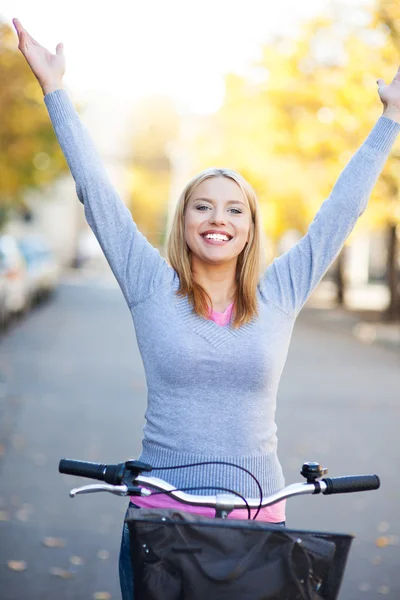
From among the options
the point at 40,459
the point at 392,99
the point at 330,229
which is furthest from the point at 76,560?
the point at 392,99

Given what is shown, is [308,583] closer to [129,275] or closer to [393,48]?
[129,275]

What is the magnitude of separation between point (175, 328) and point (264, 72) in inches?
920

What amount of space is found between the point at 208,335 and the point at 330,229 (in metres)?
0.51

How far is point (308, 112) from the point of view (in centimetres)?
2297

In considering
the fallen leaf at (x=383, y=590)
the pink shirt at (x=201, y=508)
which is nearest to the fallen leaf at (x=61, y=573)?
the fallen leaf at (x=383, y=590)

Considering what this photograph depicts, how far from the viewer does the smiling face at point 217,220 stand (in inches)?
113

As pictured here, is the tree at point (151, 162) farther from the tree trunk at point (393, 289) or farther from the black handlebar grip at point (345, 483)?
the black handlebar grip at point (345, 483)

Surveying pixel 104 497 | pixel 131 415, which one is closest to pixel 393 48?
pixel 131 415

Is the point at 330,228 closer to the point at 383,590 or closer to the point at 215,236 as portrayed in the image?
the point at 215,236

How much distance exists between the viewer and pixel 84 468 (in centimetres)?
253

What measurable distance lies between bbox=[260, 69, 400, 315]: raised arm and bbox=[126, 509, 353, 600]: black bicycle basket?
99 centimetres

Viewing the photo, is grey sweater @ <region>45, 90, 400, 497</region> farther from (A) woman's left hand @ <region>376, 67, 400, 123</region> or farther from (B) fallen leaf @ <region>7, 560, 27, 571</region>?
(B) fallen leaf @ <region>7, 560, 27, 571</region>

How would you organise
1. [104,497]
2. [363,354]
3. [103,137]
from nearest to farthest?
[104,497], [363,354], [103,137]

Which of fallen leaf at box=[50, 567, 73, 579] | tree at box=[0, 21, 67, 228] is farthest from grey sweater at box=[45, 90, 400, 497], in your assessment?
tree at box=[0, 21, 67, 228]
